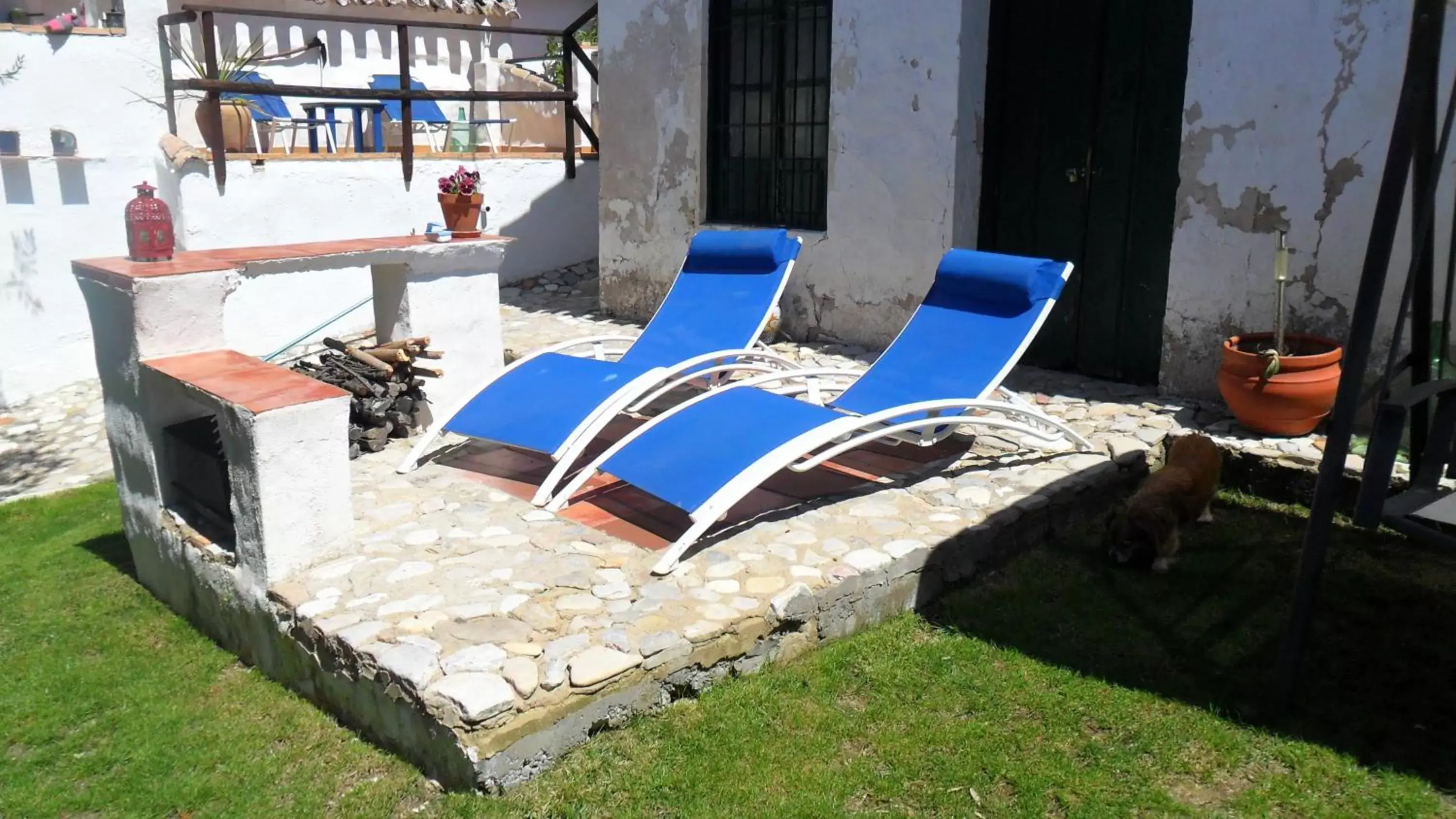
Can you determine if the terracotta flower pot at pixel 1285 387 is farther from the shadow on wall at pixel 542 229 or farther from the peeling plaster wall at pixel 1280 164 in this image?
the shadow on wall at pixel 542 229

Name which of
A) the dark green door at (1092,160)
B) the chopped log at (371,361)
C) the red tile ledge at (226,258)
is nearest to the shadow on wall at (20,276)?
the red tile ledge at (226,258)

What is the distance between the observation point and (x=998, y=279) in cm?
533

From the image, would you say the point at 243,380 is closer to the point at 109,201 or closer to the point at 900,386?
the point at 900,386

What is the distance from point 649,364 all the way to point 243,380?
2.30 m

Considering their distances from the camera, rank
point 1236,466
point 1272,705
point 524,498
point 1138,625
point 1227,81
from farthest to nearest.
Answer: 1. point 1227,81
2. point 1236,466
3. point 524,498
4. point 1138,625
5. point 1272,705

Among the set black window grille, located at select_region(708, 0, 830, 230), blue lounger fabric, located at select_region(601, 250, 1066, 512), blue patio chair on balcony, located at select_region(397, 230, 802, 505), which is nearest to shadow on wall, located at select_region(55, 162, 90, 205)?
blue patio chair on balcony, located at select_region(397, 230, 802, 505)

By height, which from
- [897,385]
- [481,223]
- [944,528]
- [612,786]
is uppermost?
[481,223]

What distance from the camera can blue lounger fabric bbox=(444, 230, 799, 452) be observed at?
506 cm

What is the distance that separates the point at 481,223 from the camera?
646cm

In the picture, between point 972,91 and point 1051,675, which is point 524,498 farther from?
point 972,91

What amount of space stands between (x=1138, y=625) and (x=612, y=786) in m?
1.98

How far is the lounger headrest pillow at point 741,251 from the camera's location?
626 cm

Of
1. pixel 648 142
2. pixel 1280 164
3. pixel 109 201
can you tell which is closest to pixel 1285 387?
pixel 1280 164

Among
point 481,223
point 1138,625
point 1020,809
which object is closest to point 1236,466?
point 1138,625
